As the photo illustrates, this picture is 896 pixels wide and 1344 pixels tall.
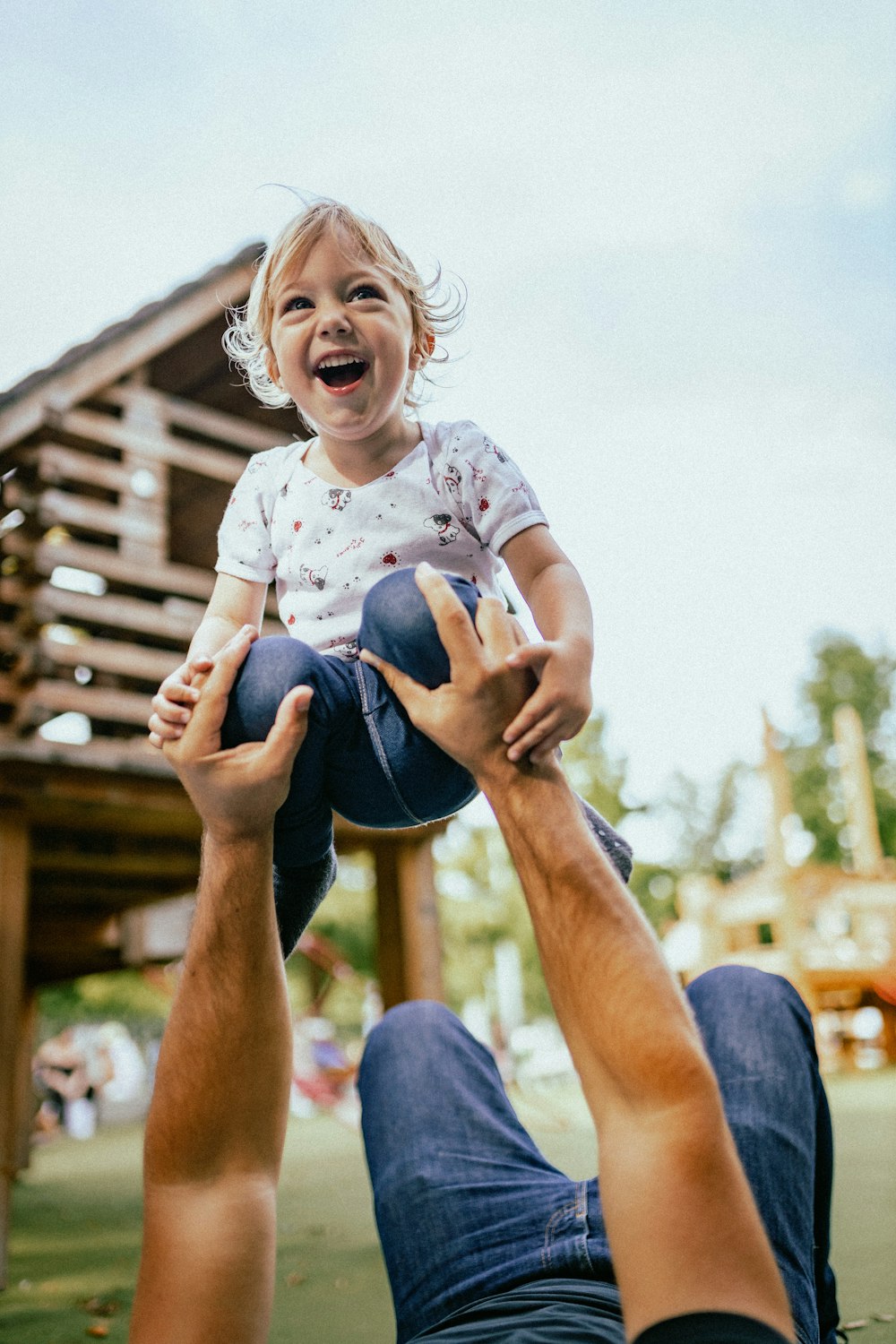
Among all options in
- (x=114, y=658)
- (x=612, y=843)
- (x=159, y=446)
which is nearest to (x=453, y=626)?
(x=612, y=843)

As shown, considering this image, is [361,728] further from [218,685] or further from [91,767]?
[91,767]

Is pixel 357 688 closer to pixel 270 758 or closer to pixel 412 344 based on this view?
pixel 270 758

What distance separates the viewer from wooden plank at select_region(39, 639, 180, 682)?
610cm

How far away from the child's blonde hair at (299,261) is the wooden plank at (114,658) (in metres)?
4.34

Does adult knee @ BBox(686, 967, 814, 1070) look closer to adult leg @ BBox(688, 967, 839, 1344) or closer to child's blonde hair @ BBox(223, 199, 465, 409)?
adult leg @ BBox(688, 967, 839, 1344)

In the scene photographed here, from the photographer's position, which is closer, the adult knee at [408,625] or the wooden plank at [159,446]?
the adult knee at [408,625]

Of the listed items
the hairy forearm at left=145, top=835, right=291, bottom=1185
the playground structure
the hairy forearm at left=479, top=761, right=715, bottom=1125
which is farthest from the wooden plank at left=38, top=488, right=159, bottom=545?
the playground structure

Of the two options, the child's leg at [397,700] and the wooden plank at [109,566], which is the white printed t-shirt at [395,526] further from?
the wooden plank at [109,566]

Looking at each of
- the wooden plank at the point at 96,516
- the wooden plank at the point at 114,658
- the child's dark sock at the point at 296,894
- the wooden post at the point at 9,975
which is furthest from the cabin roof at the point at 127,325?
the child's dark sock at the point at 296,894

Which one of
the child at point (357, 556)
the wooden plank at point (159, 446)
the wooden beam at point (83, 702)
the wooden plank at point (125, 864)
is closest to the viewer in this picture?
the child at point (357, 556)

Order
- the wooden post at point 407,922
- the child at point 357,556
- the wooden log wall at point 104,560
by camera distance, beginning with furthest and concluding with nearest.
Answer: the wooden post at point 407,922, the wooden log wall at point 104,560, the child at point 357,556

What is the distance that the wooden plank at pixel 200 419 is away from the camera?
6717mm

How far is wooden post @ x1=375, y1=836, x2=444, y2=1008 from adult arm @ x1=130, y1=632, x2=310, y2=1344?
16.9 ft

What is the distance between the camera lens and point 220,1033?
59.5 inches
